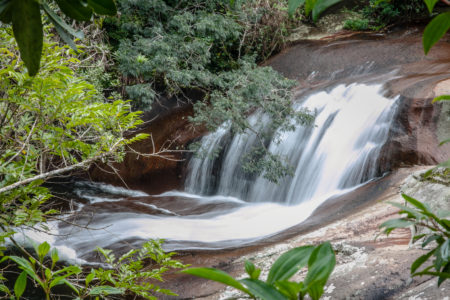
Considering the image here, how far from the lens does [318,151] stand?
664 centimetres

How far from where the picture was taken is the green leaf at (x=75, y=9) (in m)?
0.77

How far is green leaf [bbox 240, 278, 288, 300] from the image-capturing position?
0.55 meters

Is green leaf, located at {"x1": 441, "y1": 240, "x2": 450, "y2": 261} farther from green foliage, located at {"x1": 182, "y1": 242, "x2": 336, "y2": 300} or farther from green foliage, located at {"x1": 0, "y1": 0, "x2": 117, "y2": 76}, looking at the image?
green foliage, located at {"x1": 0, "y1": 0, "x2": 117, "y2": 76}

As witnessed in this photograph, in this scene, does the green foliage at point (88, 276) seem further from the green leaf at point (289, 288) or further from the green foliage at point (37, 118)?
the green leaf at point (289, 288)

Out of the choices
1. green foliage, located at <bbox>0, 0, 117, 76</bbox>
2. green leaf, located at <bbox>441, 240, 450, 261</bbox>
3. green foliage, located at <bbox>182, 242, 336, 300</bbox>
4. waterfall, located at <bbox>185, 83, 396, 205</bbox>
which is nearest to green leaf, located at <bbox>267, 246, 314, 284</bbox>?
green foliage, located at <bbox>182, 242, 336, 300</bbox>

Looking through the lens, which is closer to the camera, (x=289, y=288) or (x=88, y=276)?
(x=289, y=288)

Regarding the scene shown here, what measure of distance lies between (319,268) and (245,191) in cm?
664

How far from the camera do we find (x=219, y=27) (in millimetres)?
8203

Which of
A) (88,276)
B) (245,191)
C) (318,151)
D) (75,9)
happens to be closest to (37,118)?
(88,276)

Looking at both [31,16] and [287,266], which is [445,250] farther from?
[31,16]

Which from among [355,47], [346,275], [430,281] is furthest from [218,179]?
[430,281]

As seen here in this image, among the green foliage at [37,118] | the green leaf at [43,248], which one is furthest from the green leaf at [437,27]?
the green foliage at [37,118]

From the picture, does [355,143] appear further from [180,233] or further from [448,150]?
[180,233]

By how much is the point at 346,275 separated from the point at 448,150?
349 cm
